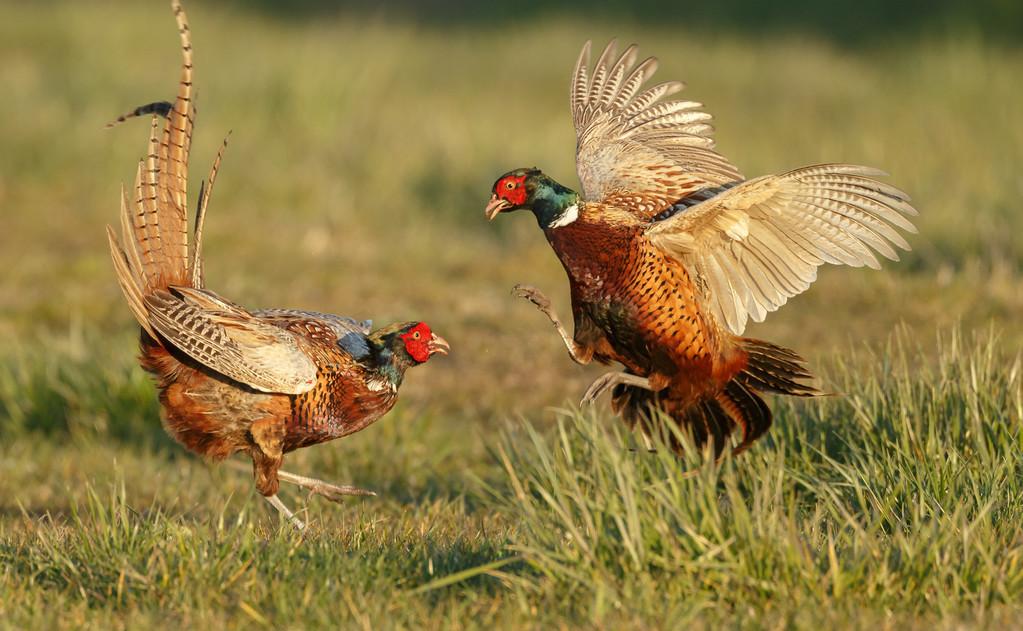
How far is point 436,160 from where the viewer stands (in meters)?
11.8

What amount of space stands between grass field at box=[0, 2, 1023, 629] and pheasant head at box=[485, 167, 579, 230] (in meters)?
0.69

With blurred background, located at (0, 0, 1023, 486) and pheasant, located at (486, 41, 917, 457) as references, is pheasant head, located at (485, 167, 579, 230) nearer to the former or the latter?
pheasant, located at (486, 41, 917, 457)

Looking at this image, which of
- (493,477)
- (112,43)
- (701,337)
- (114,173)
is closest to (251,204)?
(114,173)

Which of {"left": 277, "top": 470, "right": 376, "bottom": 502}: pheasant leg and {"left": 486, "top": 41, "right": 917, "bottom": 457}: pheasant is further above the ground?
{"left": 486, "top": 41, "right": 917, "bottom": 457}: pheasant

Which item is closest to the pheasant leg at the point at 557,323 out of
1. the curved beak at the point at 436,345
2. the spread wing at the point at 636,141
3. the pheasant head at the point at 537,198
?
the pheasant head at the point at 537,198

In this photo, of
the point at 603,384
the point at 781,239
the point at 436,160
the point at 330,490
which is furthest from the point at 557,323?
the point at 436,160

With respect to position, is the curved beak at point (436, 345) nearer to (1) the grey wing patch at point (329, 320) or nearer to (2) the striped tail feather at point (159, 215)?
(1) the grey wing patch at point (329, 320)

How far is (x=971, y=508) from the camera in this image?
4086mm

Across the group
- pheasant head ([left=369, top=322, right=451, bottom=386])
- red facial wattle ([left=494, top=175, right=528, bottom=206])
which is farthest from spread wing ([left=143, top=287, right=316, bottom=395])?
red facial wattle ([left=494, top=175, right=528, bottom=206])

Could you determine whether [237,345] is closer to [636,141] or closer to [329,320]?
[329,320]

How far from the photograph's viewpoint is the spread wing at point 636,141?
5184 millimetres

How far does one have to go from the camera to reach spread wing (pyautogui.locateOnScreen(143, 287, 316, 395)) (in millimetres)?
Result: 4535

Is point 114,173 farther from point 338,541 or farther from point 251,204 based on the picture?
point 338,541

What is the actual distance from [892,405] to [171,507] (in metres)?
2.63
